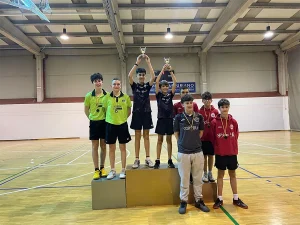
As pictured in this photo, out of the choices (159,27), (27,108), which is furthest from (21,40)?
(159,27)

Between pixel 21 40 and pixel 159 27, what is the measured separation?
7.42 metres

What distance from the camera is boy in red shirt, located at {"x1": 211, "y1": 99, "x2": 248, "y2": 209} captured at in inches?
136

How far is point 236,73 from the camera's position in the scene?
17.0 m

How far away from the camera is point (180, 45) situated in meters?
16.4

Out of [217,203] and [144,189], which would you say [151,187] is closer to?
[144,189]

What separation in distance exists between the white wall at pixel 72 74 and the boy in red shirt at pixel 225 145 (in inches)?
539

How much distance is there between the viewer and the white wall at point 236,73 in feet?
55.9

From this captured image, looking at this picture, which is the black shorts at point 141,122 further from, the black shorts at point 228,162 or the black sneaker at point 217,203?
the black sneaker at point 217,203

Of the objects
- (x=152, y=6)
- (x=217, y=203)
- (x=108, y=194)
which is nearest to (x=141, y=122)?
(x=108, y=194)

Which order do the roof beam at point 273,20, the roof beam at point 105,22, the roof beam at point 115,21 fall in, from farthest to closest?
the roof beam at point 273,20, the roof beam at point 105,22, the roof beam at point 115,21

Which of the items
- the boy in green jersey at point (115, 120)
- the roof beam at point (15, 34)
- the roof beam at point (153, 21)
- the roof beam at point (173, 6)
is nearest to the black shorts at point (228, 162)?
the boy in green jersey at point (115, 120)

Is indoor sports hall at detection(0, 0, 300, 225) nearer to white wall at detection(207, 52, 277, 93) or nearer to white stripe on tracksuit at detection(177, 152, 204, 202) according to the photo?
white wall at detection(207, 52, 277, 93)

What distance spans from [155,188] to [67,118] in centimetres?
1387

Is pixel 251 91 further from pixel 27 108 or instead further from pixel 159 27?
pixel 27 108
